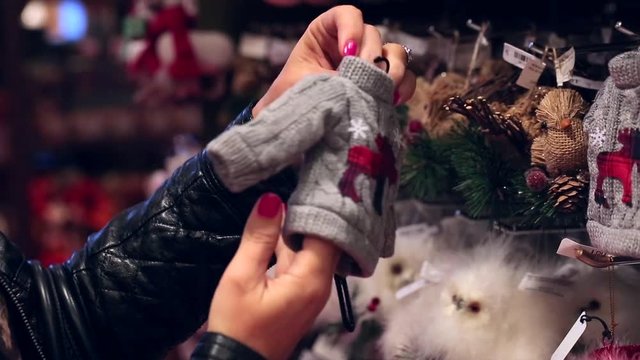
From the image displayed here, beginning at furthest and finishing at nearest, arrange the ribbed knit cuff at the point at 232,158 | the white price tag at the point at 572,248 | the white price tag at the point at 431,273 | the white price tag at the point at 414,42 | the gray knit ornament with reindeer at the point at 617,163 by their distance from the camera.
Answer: the white price tag at the point at 414,42
the white price tag at the point at 431,273
the white price tag at the point at 572,248
the gray knit ornament with reindeer at the point at 617,163
the ribbed knit cuff at the point at 232,158

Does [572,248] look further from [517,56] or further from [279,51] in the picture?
[279,51]

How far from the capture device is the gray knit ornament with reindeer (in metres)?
0.81

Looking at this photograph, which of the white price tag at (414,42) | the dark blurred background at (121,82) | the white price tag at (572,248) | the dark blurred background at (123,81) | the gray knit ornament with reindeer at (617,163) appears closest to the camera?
the gray knit ornament with reindeer at (617,163)

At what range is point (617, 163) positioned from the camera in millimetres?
826

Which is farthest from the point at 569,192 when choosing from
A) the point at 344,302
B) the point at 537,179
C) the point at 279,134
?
the point at 279,134

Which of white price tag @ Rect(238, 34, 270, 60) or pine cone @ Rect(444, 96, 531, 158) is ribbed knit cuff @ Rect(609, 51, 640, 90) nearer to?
pine cone @ Rect(444, 96, 531, 158)

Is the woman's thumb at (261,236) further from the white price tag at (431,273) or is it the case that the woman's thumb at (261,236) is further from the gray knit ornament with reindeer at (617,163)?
the white price tag at (431,273)

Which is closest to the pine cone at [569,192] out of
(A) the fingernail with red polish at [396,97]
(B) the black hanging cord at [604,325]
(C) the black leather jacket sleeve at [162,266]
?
(B) the black hanging cord at [604,325]

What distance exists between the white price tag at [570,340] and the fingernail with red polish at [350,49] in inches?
15.3

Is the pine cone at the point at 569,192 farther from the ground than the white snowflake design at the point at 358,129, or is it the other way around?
the white snowflake design at the point at 358,129

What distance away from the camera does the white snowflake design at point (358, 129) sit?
759 millimetres

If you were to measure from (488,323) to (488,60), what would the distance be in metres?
0.37

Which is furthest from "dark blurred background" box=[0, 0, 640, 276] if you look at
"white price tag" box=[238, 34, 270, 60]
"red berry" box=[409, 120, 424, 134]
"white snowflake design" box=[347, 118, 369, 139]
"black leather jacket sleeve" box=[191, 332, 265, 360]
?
"black leather jacket sleeve" box=[191, 332, 265, 360]

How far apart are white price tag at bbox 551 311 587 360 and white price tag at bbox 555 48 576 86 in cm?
26
